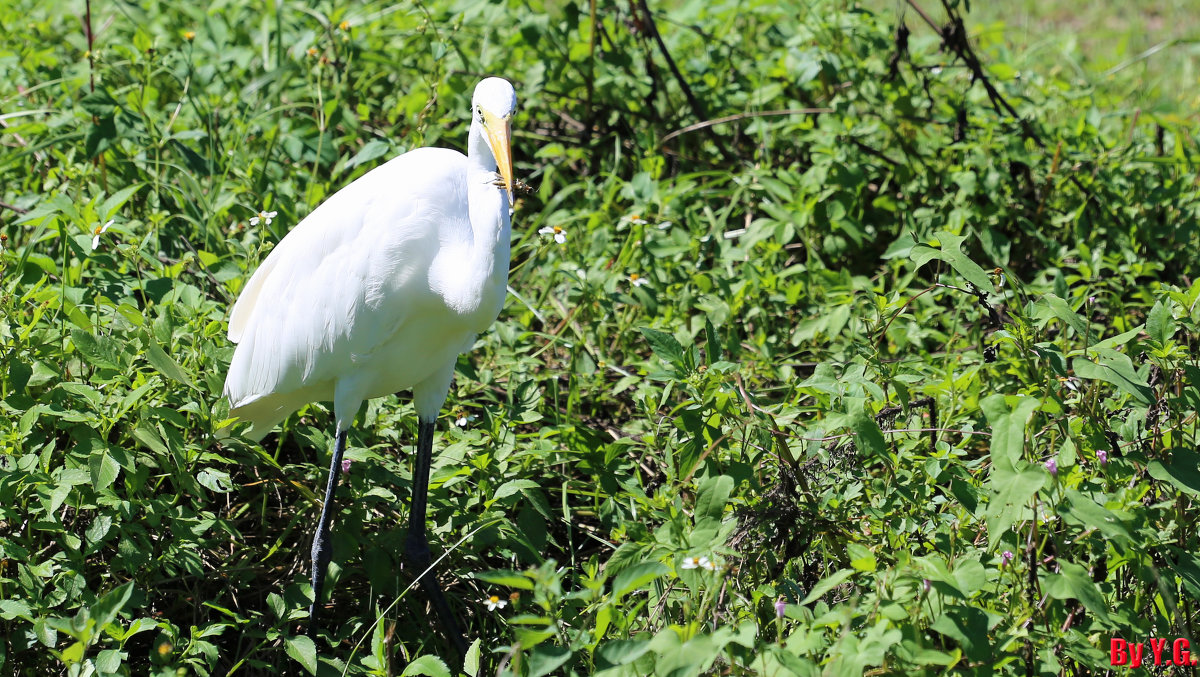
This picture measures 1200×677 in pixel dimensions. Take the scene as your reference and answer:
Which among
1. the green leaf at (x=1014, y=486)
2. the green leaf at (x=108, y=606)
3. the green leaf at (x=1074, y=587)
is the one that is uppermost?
the green leaf at (x=1014, y=486)

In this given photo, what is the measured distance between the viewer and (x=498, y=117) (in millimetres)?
2232

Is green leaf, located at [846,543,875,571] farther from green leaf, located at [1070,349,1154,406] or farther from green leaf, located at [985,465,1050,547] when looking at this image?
green leaf, located at [1070,349,1154,406]

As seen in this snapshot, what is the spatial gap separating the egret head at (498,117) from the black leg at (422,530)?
2.08 ft

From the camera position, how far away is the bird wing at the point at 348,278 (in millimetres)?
2299

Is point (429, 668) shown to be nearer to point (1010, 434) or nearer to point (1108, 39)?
point (1010, 434)

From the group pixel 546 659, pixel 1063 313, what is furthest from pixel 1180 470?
pixel 546 659

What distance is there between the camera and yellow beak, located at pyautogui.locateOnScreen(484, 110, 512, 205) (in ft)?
7.10

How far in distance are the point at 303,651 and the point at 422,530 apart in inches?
16.9

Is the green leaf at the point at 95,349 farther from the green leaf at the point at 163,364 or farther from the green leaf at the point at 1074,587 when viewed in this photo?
the green leaf at the point at 1074,587

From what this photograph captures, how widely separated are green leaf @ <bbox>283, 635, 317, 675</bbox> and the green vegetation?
1 centimetres

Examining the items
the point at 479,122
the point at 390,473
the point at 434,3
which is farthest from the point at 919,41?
the point at 390,473

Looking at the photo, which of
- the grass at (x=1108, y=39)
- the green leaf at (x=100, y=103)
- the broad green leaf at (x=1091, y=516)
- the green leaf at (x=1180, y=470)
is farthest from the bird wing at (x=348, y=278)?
the grass at (x=1108, y=39)

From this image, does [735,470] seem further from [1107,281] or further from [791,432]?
[1107,281]

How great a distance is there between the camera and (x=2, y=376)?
2.35 m
